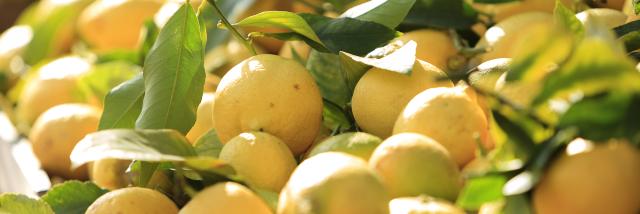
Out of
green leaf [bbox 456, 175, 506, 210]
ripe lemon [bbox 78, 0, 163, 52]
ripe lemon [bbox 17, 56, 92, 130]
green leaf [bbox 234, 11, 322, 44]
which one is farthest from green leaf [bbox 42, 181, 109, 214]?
ripe lemon [bbox 78, 0, 163, 52]

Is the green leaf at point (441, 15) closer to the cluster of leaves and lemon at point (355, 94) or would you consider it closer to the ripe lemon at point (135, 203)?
the cluster of leaves and lemon at point (355, 94)

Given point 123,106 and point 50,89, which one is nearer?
point 123,106

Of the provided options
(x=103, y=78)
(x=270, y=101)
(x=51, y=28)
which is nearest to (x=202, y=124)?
(x=270, y=101)

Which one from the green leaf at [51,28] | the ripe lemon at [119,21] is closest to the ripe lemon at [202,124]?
the ripe lemon at [119,21]

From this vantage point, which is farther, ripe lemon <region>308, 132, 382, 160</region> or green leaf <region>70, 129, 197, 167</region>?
ripe lemon <region>308, 132, 382, 160</region>

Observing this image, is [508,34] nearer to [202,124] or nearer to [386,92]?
[386,92]

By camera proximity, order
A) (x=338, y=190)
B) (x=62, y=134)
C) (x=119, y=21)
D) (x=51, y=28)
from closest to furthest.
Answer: (x=338, y=190) → (x=62, y=134) → (x=119, y=21) → (x=51, y=28)

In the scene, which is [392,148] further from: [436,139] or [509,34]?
[509,34]

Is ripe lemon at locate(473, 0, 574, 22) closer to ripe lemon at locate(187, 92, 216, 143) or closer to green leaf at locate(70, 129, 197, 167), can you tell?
ripe lemon at locate(187, 92, 216, 143)
